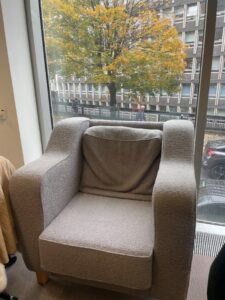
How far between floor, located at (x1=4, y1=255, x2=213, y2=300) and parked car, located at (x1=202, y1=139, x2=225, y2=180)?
67cm

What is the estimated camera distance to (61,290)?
4.47 feet

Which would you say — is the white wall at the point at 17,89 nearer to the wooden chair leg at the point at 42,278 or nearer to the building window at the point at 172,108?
the wooden chair leg at the point at 42,278

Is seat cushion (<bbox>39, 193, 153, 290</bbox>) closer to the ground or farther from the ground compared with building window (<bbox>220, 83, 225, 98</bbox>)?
closer to the ground

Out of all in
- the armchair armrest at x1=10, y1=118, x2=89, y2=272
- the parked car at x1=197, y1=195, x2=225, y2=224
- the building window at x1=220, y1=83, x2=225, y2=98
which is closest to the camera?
the armchair armrest at x1=10, y1=118, x2=89, y2=272

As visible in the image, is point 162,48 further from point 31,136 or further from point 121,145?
point 31,136

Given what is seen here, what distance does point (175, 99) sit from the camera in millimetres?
1726

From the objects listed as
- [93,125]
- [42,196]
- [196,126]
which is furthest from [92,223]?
[196,126]

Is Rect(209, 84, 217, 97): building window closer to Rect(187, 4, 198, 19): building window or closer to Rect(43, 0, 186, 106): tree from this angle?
Rect(43, 0, 186, 106): tree

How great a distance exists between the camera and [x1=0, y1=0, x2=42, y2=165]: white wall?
165 cm

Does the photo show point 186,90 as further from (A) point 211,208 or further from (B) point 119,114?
(A) point 211,208

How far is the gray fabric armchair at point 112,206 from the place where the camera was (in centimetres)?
103

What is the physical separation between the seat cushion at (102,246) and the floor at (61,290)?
25 centimetres

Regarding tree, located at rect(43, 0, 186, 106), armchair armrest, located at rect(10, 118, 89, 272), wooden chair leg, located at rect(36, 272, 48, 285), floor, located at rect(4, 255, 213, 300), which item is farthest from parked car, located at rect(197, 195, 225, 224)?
wooden chair leg, located at rect(36, 272, 48, 285)

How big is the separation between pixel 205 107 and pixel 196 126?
14 centimetres
